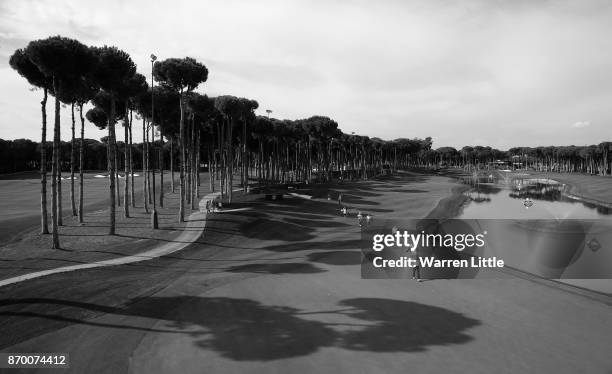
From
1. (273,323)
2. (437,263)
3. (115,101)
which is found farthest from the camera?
(115,101)

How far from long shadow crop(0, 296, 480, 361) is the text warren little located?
7.02 meters

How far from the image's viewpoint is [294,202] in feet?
210

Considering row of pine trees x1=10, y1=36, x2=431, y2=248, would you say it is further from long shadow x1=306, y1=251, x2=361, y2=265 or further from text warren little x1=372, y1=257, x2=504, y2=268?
text warren little x1=372, y1=257, x2=504, y2=268

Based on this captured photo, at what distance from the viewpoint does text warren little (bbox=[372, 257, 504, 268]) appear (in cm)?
2784

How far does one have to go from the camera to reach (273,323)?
1842cm

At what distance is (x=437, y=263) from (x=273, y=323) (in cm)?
1465

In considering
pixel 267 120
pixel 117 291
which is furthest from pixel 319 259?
pixel 267 120

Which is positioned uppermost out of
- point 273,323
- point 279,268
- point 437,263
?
point 437,263

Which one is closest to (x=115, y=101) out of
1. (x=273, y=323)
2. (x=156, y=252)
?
(x=156, y=252)

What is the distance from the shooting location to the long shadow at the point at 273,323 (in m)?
16.2

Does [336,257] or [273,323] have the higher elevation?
[336,257]

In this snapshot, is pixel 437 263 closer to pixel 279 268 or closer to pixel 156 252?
pixel 279 268

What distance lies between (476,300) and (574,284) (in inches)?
362

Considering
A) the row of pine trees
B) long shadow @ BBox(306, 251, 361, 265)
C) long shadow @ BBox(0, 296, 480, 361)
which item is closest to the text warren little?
long shadow @ BBox(306, 251, 361, 265)
